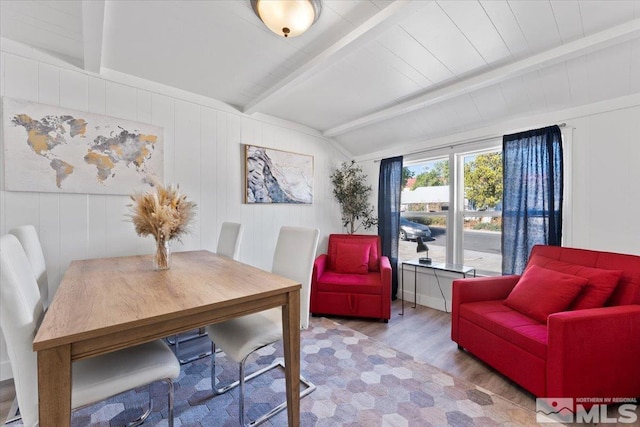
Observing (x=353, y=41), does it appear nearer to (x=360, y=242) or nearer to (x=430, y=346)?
(x=360, y=242)

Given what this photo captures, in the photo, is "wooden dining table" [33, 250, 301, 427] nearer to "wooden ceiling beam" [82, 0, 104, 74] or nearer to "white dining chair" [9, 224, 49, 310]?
"white dining chair" [9, 224, 49, 310]

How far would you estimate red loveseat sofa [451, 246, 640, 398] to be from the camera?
59.1 inches

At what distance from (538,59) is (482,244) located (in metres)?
1.91

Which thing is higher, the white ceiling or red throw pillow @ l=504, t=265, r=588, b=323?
the white ceiling

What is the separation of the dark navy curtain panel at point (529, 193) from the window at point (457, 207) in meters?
0.24

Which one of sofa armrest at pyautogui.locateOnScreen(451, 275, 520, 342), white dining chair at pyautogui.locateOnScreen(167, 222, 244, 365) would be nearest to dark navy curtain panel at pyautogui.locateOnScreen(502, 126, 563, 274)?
sofa armrest at pyautogui.locateOnScreen(451, 275, 520, 342)

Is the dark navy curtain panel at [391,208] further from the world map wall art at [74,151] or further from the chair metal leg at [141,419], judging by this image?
the chair metal leg at [141,419]

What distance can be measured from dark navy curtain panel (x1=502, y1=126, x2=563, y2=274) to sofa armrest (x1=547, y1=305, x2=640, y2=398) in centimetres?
97

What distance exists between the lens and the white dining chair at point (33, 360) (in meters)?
0.90

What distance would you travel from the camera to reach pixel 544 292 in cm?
187

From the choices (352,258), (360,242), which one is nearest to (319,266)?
(352,258)

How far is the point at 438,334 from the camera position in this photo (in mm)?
2590

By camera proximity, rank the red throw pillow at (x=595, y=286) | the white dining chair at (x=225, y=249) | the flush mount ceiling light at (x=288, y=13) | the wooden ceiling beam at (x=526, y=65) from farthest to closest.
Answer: the white dining chair at (x=225, y=249) < the red throw pillow at (x=595, y=286) < the wooden ceiling beam at (x=526, y=65) < the flush mount ceiling light at (x=288, y=13)

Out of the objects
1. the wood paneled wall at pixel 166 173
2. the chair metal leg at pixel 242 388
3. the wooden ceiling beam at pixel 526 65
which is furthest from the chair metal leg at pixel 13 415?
the wooden ceiling beam at pixel 526 65
